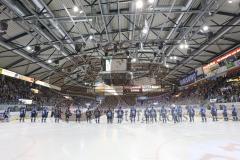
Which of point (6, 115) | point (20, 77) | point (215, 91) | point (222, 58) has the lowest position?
→ point (6, 115)

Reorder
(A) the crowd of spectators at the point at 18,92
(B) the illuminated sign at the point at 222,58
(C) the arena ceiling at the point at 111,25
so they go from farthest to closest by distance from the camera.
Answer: (A) the crowd of spectators at the point at 18,92 → (B) the illuminated sign at the point at 222,58 → (C) the arena ceiling at the point at 111,25

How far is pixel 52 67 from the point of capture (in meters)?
21.9

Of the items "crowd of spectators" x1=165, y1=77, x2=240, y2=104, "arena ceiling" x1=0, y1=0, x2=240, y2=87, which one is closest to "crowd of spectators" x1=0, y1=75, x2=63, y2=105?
"arena ceiling" x1=0, y1=0, x2=240, y2=87

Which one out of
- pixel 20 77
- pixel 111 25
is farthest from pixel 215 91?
pixel 20 77

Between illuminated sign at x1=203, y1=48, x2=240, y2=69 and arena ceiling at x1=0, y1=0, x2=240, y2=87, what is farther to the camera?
illuminated sign at x1=203, y1=48, x2=240, y2=69

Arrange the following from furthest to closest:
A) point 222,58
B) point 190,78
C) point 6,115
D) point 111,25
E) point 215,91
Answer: point 190,78 < point 215,91 < point 222,58 < point 6,115 < point 111,25

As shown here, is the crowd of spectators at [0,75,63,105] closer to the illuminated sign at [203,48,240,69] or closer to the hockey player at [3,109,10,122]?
the hockey player at [3,109,10,122]

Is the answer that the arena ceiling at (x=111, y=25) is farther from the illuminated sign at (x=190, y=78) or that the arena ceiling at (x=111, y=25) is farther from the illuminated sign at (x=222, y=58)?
the illuminated sign at (x=190, y=78)

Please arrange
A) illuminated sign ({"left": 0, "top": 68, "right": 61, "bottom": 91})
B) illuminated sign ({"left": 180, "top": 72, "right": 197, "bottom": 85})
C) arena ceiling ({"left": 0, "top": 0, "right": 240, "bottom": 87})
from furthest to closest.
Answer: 1. illuminated sign ({"left": 180, "top": 72, "right": 197, "bottom": 85})
2. illuminated sign ({"left": 0, "top": 68, "right": 61, "bottom": 91})
3. arena ceiling ({"left": 0, "top": 0, "right": 240, "bottom": 87})

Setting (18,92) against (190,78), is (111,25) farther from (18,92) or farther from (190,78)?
(190,78)

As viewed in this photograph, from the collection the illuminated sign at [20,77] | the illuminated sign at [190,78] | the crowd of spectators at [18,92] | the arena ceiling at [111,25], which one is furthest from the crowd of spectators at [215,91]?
the crowd of spectators at [18,92]

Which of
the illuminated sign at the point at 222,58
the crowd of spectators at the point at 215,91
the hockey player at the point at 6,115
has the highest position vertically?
the illuminated sign at the point at 222,58

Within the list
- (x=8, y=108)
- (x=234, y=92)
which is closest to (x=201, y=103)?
(x=234, y=92)

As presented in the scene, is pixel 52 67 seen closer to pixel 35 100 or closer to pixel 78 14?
pixel 35 100
